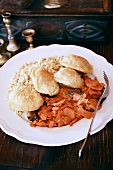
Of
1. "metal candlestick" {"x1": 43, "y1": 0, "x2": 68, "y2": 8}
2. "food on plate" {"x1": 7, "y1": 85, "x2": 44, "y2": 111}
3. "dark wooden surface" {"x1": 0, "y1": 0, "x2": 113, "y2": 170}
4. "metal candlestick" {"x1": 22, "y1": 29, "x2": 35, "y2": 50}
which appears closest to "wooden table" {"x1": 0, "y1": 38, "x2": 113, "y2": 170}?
"dark wooden surface" {"x1": 0, "y1": 0, "x2": 113, "y2": 170}

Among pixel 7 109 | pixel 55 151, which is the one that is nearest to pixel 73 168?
pixel 55 151

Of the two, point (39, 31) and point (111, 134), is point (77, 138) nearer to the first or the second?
point (111, 134)

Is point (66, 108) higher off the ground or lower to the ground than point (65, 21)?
lower

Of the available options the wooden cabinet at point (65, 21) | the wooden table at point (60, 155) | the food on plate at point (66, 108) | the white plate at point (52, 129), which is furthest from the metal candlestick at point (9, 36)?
the wooden table at point (60, 155)

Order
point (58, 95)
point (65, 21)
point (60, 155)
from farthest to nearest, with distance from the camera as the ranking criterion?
point (65, 21)
point (58, 95)
point (60, 155)

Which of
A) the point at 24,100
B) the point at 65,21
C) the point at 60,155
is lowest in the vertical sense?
the point at 60,155

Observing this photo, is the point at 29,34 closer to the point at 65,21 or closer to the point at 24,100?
the point at 65,21

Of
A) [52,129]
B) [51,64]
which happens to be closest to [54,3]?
[51,64]

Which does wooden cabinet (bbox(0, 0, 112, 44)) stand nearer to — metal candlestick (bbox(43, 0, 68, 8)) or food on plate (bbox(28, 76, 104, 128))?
metal candlestick (bbox(43, 0, 68, 8))

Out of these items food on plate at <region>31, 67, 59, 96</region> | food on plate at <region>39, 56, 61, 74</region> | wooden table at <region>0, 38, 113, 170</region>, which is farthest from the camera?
food on plate at <region>39, 56, 61, 74</region>
